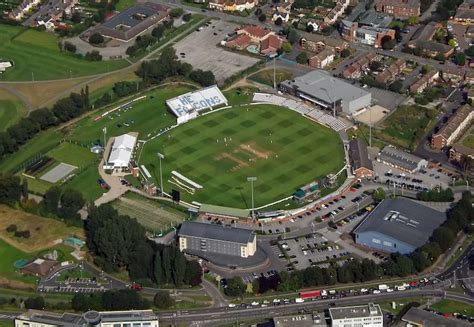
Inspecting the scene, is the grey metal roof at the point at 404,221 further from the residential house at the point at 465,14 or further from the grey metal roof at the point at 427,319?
the residential house at the point at 465,14

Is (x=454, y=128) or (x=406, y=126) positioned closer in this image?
(x=454, y=128)

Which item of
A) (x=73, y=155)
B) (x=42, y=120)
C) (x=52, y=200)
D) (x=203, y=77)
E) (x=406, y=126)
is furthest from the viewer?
(x=203, y=77)

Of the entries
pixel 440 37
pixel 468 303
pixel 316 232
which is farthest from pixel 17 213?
pixel 440 37

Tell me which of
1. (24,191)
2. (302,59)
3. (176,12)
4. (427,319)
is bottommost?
(176,12)

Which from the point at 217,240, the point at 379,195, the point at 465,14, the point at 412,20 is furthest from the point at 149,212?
the point at 465,14

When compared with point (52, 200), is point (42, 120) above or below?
below

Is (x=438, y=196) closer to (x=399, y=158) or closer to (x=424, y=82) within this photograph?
(x=399, y=158)
